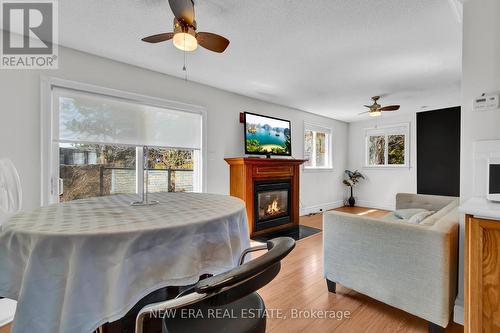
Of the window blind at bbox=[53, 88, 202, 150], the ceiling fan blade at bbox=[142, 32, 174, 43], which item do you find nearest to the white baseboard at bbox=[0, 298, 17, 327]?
the window blind at bbox=[53, 88, 202, 150]

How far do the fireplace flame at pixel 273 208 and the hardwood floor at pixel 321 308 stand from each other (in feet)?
4.91

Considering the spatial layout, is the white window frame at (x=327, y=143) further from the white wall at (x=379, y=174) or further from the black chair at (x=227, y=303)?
the black chair at (x=227, y=303)

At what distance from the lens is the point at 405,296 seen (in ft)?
5.32

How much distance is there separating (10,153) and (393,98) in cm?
533

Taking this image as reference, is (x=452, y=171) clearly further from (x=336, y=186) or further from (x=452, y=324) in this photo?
(x=452, y=324)

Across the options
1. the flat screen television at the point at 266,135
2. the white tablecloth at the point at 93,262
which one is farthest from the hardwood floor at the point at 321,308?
the flat screen television at the point at 266,135

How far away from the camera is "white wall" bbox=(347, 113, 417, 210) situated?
543 centimetres

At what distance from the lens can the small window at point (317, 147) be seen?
550 centimetres

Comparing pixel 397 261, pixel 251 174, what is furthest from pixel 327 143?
pixel 397 261

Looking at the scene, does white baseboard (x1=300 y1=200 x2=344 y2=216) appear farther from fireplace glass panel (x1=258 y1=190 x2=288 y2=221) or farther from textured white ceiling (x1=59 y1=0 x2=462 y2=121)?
textured white ceiling (x1=59 y1=0 x2=462 y2=121)

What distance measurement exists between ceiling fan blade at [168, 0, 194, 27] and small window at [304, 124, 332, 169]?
4178 millimetres

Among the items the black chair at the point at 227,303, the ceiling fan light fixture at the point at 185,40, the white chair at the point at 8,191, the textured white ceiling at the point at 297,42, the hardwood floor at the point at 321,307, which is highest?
the textured white ceiling at the point at 297,42

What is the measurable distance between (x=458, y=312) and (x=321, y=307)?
36.5 inches

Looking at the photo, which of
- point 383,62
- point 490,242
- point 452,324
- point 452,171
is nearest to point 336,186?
point 452,171
